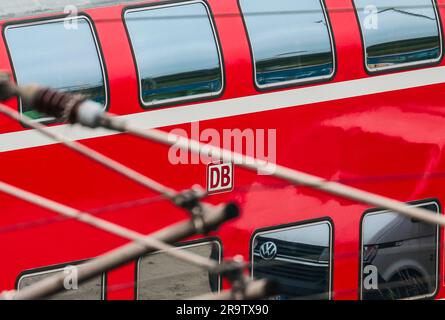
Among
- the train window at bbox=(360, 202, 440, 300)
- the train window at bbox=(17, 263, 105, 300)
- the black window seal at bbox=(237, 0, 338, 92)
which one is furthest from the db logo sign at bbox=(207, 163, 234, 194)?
the train window at bbox=(360, 202, 440, 300)

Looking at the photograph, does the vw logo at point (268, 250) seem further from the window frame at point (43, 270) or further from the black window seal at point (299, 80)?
the window frame at point (43, 270)

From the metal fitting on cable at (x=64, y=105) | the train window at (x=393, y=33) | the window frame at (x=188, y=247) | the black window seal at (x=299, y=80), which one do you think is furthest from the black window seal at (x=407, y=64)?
the metal fitting on cable at (x=64, y=105)

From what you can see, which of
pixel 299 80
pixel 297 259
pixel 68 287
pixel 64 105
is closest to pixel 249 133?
pixel 299 80

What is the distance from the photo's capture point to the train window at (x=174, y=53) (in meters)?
9.44

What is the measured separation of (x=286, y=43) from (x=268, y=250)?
5.83ft

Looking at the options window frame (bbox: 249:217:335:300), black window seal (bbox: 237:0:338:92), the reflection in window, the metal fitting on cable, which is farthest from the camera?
window frame (bbox: 249:217:335:300)

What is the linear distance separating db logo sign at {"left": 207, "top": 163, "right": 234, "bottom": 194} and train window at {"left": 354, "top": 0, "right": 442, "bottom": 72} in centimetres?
157

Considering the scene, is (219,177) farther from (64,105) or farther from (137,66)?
(64,105)

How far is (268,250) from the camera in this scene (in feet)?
33.0

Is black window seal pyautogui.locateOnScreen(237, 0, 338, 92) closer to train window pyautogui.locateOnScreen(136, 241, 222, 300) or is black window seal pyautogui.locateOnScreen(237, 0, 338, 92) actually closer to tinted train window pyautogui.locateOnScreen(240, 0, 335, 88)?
tinted train window pyautogui.locateOnScreen(240, 0, 335, 88)

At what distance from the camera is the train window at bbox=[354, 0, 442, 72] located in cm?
1026

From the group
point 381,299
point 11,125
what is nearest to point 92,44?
point 11,125

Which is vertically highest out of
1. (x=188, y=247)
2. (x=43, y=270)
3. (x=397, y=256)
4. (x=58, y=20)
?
(x=58, y=20)

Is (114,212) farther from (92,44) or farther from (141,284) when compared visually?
(92,44)
